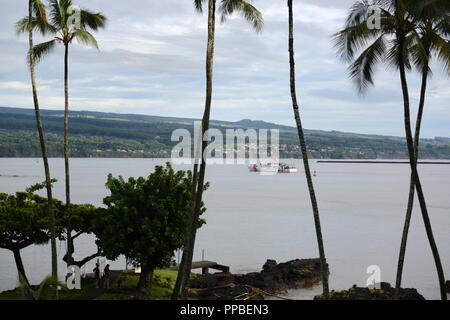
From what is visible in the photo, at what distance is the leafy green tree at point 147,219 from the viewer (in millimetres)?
35094

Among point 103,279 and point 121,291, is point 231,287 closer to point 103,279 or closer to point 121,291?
point 121,291

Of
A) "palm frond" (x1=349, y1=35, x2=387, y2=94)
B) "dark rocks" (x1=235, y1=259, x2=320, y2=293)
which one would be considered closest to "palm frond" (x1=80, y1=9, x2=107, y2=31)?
"palm frond" (x1=349, y1=35, x2=387, y2=94)

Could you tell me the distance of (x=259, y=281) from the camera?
163ft

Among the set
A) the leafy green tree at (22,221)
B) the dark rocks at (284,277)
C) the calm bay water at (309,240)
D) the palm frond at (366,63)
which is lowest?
the calm bay water at (309,240)

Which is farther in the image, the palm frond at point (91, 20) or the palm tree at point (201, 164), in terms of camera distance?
the palm frond at point (91, 20)

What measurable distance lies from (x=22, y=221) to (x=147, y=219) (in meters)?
7.27

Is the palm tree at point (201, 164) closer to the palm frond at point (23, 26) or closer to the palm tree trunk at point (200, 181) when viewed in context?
the palm tree trunk at point (200, 181)

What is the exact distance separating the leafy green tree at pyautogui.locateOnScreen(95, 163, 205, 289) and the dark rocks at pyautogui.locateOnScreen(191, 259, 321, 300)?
704 cm

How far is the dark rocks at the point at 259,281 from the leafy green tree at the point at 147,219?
277 inches

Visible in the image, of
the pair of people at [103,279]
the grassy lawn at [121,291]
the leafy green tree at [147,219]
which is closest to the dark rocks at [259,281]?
the grassy lawn at [121,291]

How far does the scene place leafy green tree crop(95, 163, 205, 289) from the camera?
Result: 35094 millimetres

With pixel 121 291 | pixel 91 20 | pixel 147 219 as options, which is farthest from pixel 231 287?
pixel 91 20

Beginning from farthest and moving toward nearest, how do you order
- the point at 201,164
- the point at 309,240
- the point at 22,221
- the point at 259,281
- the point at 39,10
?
1. the point at 309,240
2. the point at 259,281
3. the point at 22,221
4. the point at 39,10
5. the point at 201,164

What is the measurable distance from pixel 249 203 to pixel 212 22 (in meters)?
123
